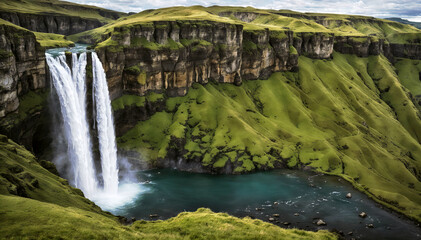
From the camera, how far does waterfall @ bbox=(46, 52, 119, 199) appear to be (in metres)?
86.9

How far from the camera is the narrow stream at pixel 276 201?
78688 millimetres

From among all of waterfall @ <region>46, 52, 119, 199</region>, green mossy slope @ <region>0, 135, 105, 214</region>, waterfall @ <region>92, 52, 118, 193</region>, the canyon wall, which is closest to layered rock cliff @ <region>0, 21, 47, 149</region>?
waterfall @ <region>46, 52, 119, 199</region>

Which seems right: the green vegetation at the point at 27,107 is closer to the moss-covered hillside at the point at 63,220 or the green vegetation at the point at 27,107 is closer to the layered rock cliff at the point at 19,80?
the layered rock cliff at the point at 19,80

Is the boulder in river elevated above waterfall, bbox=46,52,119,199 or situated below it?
below

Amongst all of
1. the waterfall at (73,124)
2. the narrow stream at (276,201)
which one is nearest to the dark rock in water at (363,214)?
the narrow stream at (276,201)

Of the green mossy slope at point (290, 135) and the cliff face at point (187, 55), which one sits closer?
the green mossy slope at point (290, 135)

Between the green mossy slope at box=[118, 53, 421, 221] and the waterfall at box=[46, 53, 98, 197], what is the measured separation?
82.2ft

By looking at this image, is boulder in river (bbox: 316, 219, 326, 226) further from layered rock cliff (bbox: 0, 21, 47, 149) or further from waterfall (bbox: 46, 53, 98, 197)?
layered rock cliff (bbox: 0, 21, 47, 149)

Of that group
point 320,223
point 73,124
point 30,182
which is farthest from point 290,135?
point 30,182

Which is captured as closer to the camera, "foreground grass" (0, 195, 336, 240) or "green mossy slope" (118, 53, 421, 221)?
"foreground grass" (0, 195, 336, 240)

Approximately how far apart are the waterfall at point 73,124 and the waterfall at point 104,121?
630 centimetres

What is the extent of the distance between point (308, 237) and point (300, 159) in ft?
236

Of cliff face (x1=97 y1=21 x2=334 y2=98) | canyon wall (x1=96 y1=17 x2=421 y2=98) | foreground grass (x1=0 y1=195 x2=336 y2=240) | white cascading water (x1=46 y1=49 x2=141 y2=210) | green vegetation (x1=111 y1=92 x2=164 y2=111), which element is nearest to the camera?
foreground grass (x1=0 y1=195 x2=336 y2=240)

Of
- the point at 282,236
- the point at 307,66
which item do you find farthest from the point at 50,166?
the point at 307,66
